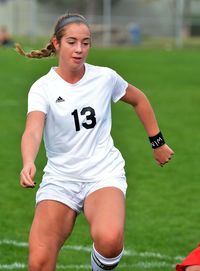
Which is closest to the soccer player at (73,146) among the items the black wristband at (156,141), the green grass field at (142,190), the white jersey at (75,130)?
the white jersey at (75,130)

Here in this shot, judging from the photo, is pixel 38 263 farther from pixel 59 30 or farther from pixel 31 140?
pixel 59 30

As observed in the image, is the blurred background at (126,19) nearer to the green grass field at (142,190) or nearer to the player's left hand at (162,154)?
the green grass field at (142,190)

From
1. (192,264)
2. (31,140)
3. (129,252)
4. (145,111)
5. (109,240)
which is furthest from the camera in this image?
(129,252)

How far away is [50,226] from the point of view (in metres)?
6.35

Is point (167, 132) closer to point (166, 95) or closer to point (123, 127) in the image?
point (123, 127)

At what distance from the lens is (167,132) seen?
1642 centimetres

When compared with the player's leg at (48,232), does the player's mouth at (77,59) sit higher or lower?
higher

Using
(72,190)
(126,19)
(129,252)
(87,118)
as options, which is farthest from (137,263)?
(126,19)

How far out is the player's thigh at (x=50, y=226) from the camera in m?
6.27

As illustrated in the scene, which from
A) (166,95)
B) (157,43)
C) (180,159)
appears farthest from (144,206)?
(157,43)

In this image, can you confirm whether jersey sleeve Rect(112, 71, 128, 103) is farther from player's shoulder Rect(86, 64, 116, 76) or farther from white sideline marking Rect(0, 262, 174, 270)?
white sideline marking Rect(0, 262, 174, 270)

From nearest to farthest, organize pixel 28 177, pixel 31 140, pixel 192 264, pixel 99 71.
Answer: pixel 28 177 < pixel 192 264 < pixel 31 140 < pixel 99 71

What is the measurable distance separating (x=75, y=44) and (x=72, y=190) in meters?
1.05

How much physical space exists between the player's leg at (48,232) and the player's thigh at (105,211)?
0.56ft
